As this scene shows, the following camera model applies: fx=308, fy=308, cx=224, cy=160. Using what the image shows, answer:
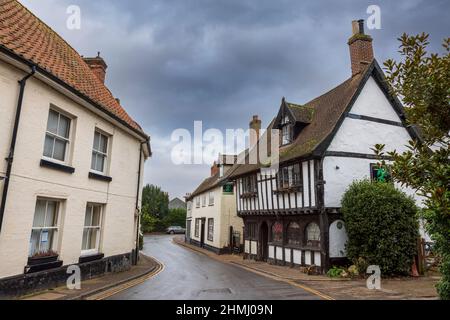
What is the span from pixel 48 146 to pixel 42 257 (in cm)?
322

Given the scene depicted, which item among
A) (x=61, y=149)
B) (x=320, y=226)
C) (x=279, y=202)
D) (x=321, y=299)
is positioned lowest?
(x=321, y=299)

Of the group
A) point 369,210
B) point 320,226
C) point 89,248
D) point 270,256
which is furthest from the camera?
point 270,256

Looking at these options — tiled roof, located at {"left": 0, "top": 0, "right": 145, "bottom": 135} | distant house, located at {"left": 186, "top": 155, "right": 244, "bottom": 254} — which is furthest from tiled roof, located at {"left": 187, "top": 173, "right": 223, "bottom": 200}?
tiled roof, located at {"left": 0, "top": 0, "right": 145, "bottom": 135}

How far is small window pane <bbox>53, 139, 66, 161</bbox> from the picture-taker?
9.66 meters

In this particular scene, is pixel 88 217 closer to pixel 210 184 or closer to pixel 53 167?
pixel 53 167

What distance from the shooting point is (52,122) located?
31.3 ft

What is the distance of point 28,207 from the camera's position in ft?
27.0

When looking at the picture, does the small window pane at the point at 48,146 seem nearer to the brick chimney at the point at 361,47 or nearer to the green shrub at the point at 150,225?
the brick chimney at the point at 361,47

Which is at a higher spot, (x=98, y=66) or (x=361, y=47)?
(x=361, y=47)

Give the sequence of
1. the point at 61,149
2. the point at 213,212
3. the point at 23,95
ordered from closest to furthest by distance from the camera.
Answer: the point at 23,95
the point at 61,149
the point at 213,212

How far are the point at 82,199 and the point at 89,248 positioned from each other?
2145 mm

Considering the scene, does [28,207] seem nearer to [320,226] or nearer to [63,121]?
[63,121]

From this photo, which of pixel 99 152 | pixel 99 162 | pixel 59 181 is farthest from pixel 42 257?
pixel 99 152

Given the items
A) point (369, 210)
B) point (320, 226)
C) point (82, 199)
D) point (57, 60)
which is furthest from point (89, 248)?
point (369, 210)
